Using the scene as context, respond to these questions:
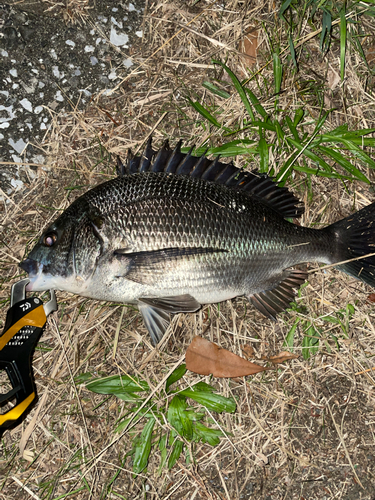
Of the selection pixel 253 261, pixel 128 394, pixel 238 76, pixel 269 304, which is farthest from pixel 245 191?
pixel 128 394

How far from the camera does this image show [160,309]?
3012mm

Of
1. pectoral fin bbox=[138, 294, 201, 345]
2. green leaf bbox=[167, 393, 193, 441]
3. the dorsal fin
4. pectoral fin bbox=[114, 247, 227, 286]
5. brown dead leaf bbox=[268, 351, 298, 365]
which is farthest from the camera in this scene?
brown dead leaf bbox=[268, 351, 298, 365]

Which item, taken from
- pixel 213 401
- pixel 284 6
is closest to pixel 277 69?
pixel 284 6

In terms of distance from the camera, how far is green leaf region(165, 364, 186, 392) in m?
3.18

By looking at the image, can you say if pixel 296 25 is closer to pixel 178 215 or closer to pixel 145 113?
pixel 145 113

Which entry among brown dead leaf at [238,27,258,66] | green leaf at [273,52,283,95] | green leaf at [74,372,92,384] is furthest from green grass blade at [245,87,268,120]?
green leaf at [74,372,92,384]

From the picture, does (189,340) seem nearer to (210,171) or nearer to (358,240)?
(210,171)

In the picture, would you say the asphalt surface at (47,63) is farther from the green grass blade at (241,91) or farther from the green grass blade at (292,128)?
the green grass blade at (292,128)

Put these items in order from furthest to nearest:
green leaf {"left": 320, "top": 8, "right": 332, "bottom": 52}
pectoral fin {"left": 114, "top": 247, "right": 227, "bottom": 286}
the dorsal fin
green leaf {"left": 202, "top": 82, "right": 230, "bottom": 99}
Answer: green leaf {"left": 202, "top": 82, "right": 230, "bottom": 99}, green leaf {"left": 320, "top": 8, "right": 332, "bottom": 52}, the dorsal fin, pectoral fin {"left": 114, "top": 247, "right": 227, "bottom": 286}

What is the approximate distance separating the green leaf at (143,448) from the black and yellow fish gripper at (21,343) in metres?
0.97

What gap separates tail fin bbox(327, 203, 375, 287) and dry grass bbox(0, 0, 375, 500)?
24 centimetres

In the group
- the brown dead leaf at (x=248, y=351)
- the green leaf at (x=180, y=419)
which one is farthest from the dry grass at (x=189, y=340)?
the green leaf at (x=180, y=419)

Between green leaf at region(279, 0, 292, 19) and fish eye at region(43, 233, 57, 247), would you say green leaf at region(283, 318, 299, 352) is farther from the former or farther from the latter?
green leaf at region(279, 0, 292, 19)

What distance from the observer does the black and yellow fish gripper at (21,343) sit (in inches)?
119
